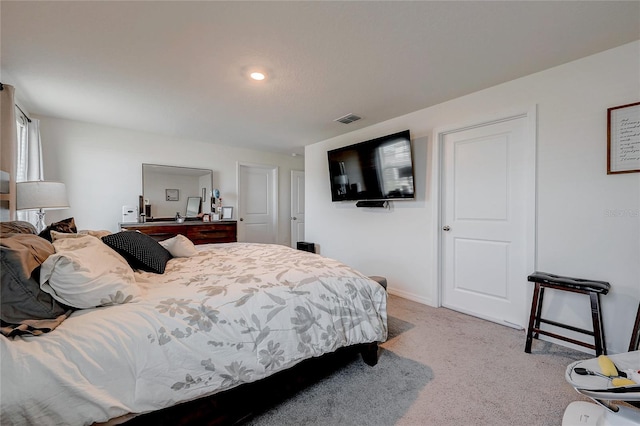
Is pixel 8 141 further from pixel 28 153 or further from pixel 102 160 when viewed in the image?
pixel 102 160

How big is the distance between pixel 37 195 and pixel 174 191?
6.84 ft

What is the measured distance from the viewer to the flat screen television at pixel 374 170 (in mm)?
3229

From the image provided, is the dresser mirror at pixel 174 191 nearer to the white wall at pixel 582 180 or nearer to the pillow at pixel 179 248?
the pillow at pixel 179 248

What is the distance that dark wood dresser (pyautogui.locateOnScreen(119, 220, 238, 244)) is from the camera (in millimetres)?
3789

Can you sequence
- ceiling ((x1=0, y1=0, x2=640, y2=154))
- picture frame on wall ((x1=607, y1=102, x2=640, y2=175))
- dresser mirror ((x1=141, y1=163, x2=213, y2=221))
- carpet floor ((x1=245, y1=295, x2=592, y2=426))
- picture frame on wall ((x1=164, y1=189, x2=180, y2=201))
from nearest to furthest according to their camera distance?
carpet floor ((x1=245, y1=295, x2=592, y2=426)) → ceiling ((x1=0, y1=0, x2=640, y2=154)) → picture frame on wall ((x1=607, y1=102, x2=640, y2=175)) → dresser mirror ((x1=141, y1=163, x2=213, y2=221)) → picture frame on wall ((x1=164, y1=189, x2=180, y2=201))

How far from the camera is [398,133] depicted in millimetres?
3213

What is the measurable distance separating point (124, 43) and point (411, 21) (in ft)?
6.45

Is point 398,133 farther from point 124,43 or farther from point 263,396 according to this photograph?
point 263,396

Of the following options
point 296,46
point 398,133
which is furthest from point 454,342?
point 296,46

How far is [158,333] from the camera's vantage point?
1.12 meters

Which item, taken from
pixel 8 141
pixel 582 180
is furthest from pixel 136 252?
pixel 582 180

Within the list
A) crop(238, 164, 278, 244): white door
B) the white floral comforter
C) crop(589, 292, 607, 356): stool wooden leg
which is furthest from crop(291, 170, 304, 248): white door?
crop(589, 292, 607, 356): stool wooden leg

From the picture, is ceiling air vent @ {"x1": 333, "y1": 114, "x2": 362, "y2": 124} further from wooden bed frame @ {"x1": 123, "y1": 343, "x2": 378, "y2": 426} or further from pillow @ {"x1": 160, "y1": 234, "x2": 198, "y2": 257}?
wooden bed frame @ {"x1": 123, "y1": 343, "x2": 378, "y2": 426}

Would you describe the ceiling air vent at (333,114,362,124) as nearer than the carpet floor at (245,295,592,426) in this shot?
No
